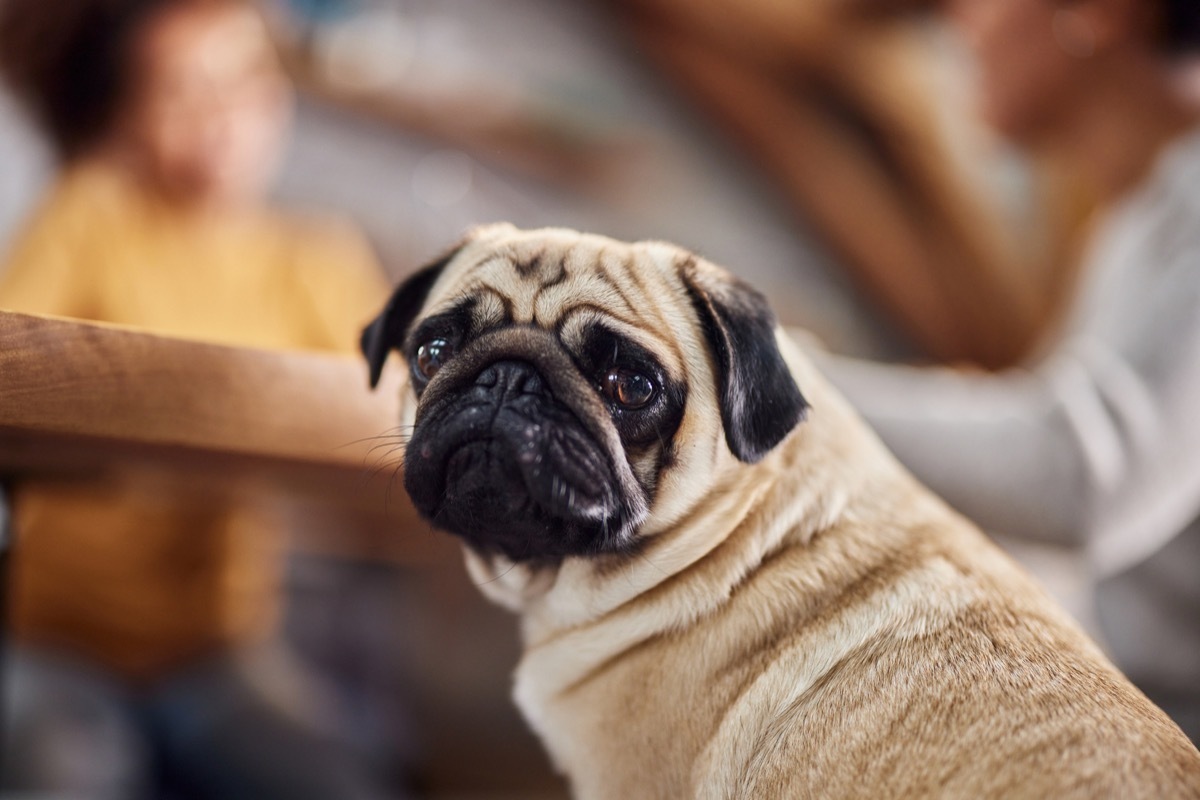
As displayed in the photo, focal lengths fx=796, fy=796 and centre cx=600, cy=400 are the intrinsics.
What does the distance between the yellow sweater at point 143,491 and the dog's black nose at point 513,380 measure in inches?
36.8

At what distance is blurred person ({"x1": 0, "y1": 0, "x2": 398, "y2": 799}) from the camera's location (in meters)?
1.70

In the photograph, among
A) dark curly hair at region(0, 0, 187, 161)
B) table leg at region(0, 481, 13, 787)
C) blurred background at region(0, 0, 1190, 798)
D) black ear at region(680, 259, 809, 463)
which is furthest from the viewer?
blurred background at region(0, 0, 1190, 798)

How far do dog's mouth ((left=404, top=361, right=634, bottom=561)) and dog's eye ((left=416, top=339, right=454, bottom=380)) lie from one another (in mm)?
96

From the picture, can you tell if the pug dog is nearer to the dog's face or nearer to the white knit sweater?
the dog's face

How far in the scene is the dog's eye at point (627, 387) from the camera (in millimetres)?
986

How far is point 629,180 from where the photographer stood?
3.71 meters

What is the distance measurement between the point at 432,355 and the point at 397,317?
159mm

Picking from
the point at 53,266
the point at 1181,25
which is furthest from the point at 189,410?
the point at 1181,25

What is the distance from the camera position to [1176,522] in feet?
4.76

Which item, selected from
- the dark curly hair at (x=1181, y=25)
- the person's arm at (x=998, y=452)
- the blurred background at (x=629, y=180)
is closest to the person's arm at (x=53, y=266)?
the blurred background at (x=629, y=180)

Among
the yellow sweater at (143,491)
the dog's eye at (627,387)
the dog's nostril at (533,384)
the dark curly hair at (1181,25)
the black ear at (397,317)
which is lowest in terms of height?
the yellow sweater at (143,491)

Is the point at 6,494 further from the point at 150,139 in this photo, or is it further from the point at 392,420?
the point at 150,139

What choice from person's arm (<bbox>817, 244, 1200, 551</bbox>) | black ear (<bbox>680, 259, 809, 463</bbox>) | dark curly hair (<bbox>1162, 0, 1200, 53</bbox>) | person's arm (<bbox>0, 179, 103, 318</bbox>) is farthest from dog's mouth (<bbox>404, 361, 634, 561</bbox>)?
dark curly hair (<bbox>1162, 0, 1200, 53</bbox>)

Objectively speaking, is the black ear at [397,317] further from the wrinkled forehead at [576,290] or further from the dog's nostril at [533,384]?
the dog's nostril at [533,384]
